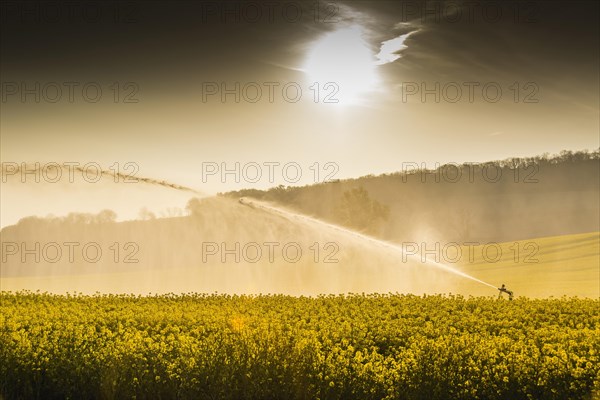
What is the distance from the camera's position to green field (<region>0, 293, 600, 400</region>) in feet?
29.5

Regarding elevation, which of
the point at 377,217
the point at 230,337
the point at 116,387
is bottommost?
the point at 116,387

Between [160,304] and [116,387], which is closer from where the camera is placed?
[116,387]

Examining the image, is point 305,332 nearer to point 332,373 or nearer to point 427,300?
point 332,373

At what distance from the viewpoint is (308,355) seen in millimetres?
9391

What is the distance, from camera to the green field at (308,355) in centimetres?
899

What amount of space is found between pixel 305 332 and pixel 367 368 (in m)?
2.06

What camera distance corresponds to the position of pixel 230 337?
10281mm

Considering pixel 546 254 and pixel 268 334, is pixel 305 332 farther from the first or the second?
pixel 546 254

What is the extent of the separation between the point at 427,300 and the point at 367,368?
754cm

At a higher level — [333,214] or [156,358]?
[333,214]

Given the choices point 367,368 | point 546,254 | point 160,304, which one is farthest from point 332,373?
point 546,254

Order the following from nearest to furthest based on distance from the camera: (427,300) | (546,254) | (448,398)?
(448,398)
(427,300)
(546,254)

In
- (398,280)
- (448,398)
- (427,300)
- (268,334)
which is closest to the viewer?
(448,398)

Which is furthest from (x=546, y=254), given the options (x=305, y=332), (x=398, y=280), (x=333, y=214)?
(x=305, y=332)
